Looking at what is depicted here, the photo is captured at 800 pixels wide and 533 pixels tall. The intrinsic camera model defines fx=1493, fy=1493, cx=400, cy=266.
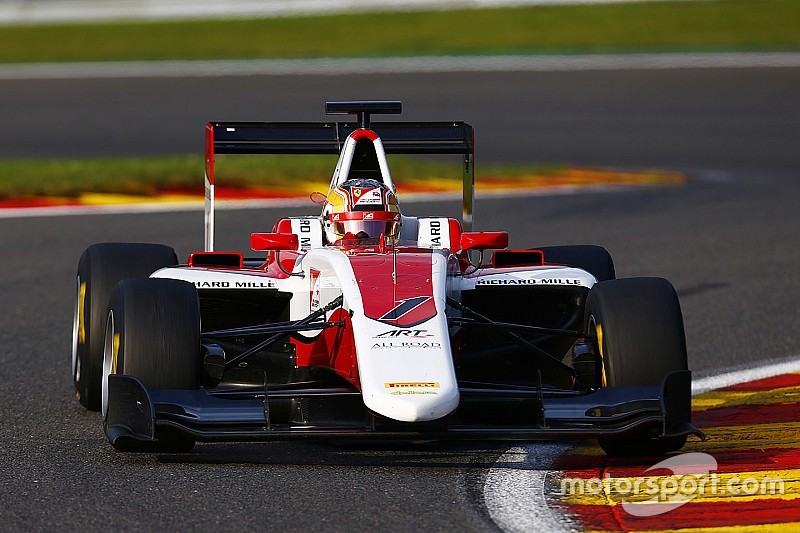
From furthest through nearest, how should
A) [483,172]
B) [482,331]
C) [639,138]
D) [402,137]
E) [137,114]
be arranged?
[137,114] < [639,138] < [483,172] < [402,137] < [482,331]

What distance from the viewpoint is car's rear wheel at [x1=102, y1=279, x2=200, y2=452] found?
19.6 ft

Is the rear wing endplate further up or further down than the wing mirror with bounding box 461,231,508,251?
further up

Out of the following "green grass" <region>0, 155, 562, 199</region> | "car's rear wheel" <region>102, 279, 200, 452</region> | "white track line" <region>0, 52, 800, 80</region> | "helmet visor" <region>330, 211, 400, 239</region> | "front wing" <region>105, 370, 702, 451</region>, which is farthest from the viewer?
"white track line" <region>0, 52, 800, 80</region>

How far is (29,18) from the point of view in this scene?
3838 cm

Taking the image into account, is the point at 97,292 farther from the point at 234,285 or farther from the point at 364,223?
the point at 364,223

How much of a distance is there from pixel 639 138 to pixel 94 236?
36.2 feet

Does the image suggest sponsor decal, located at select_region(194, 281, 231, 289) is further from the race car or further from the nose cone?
the nose cone

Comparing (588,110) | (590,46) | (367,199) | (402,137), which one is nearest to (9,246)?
(402,137)

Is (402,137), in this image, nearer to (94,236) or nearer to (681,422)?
(681,422)

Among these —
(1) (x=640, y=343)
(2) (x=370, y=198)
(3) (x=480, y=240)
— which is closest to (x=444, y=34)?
(3) (x=480, y=240)

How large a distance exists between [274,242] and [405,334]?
4.94 ft

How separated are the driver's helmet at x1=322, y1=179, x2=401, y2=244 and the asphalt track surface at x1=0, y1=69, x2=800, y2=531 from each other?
3.80ft

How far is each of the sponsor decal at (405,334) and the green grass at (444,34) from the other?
86.8 feet

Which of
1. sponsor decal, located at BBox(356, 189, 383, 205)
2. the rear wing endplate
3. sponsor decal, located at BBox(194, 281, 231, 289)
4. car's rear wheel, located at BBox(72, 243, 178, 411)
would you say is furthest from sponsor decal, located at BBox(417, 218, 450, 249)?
car's rear wheel, located at BBox(72, 243, 178, 411)
